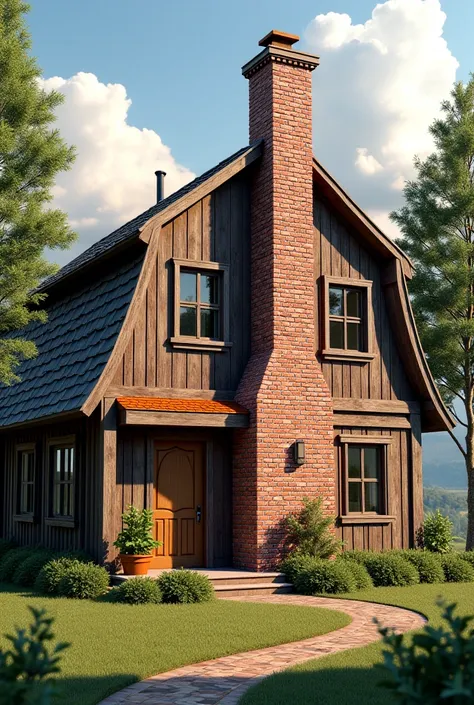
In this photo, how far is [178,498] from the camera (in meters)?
14.8

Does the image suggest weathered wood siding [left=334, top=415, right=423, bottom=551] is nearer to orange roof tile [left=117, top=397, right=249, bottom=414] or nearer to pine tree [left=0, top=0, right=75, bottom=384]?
orange roof tile [left=117, top=397, right=249, bottom=414]

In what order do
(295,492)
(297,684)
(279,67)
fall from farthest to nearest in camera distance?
(279,67) < (295,492) < (297,684)

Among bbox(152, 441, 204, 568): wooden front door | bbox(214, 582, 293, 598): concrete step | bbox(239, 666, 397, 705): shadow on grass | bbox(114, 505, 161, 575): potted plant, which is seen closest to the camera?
bbox(239, 666, 397, 705): shadow on grass

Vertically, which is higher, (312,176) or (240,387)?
(312,176)

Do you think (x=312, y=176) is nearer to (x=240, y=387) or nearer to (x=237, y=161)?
(x=237, y=161)

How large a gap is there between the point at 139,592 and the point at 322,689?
5197 mm

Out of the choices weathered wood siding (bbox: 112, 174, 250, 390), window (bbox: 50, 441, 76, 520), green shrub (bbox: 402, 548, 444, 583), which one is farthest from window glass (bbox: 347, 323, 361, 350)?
window (bbox: 50, 441, 76, 520)

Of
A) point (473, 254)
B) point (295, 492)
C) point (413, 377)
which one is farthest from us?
point (473, 254)

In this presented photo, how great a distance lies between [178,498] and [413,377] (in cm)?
538

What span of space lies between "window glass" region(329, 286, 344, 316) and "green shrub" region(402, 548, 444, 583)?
4.73 m

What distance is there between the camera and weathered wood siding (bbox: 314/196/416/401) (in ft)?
53.1

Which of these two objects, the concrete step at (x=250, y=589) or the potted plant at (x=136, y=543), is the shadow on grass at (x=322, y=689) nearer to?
the concrete step at (x=250, y=589)

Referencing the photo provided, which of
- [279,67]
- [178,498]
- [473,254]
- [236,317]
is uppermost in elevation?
[279,67]

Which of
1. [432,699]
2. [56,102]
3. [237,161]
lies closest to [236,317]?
[237,161]
